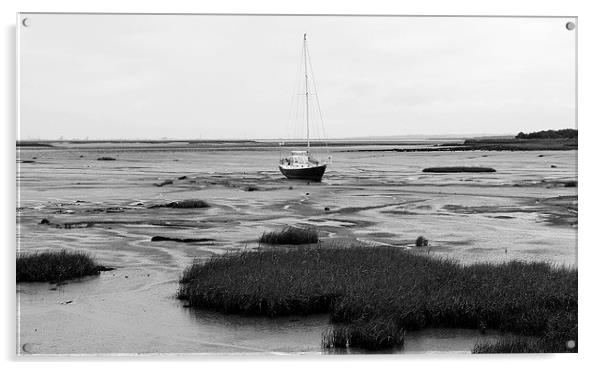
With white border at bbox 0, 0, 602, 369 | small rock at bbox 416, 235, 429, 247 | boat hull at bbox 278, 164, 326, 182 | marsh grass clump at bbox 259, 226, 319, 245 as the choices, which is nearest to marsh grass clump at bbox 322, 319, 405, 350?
white border at bbox 0, 0, 602, 369

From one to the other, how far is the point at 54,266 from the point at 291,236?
405 cm

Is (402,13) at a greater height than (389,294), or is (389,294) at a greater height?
(402,13)

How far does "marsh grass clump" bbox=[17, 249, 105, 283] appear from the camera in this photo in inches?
407

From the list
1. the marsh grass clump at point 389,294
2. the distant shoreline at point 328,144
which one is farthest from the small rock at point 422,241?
the distant shoreline at point 328,144

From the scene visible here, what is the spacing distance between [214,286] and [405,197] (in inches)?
208

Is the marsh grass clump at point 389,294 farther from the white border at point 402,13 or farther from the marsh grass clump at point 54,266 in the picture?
the marsh grass clump at point 54,266

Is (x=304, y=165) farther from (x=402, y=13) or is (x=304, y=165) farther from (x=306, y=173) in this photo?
(x=402, y=13)

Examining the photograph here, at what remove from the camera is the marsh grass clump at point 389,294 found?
30.5ft

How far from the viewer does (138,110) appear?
35.8 feet

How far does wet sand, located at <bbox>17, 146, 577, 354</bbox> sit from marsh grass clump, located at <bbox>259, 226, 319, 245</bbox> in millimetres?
220

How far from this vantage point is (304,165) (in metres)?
13.1

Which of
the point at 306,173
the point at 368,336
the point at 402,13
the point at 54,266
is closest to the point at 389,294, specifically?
the point at 368,336

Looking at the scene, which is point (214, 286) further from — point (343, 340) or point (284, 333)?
point (343, 340)
